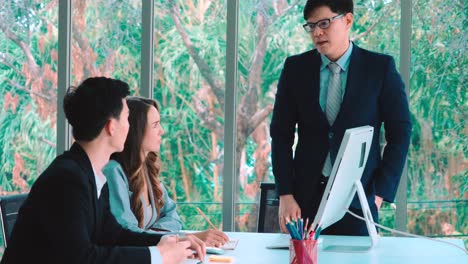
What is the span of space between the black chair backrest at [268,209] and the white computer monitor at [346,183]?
0.90 m

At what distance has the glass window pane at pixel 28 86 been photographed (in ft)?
18.3

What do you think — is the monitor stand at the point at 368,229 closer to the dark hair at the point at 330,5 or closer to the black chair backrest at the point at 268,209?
the dark hair at the point at 330,5

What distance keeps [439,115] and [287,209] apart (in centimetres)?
212

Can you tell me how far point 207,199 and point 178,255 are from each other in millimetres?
2862

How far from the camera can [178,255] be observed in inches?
95.0

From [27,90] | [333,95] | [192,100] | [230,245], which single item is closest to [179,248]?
[230,245]

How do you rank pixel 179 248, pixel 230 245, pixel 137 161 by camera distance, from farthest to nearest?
1. pixel 137 161
2. pixel 230 245
3. pixel 179 248

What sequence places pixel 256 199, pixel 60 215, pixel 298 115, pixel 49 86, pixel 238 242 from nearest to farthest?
pixel 60 215
pixel 238 242
pixel 298 115
pixel 256 199
pixel 49 86

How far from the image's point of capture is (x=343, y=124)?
3.15m

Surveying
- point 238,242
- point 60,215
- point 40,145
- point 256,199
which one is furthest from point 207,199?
point 60,215

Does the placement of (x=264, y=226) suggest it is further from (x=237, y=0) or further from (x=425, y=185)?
(x=237, y=0)

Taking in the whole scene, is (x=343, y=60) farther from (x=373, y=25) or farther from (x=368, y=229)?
(x=373, y=25)

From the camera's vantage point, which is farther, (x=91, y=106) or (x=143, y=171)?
(x=143, y=171)

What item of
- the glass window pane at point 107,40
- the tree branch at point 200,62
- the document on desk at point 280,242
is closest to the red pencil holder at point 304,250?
the document on desk at point 280,242
